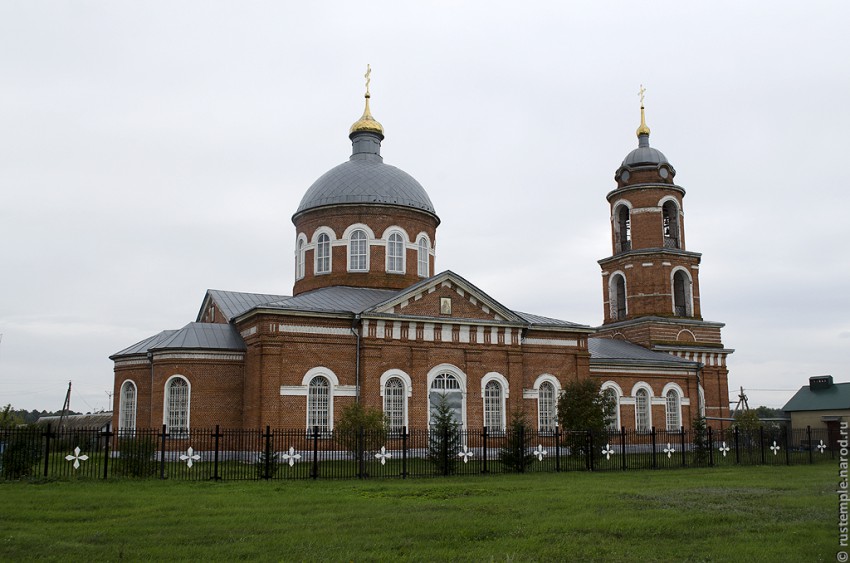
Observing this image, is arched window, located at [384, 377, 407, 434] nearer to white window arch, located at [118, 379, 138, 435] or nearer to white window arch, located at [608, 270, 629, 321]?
white window arch, located at [118, 379, 138, 435]

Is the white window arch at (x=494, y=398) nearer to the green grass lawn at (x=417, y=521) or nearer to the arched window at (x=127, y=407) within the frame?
the green grass lawn at (x=417, y=521)

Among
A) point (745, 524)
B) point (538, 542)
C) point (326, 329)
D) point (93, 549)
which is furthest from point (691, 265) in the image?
point (93, 549)

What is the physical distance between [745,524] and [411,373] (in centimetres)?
1708

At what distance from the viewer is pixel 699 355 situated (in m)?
38.2

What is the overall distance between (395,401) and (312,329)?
3989mm

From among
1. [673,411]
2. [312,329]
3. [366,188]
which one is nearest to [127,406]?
[312,329]

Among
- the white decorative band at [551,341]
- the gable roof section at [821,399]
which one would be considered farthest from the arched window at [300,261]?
the gable roof section at [821,399]

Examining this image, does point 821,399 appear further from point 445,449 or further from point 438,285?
point 445,449

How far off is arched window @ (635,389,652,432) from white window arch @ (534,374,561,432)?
6110mm

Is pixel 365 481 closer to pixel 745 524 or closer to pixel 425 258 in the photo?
pixel 745 524

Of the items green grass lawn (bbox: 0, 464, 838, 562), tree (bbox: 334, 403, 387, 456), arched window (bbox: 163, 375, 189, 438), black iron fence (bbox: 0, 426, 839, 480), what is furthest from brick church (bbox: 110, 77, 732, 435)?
green grass lawn (bbox: 0, 464, 838, 562)

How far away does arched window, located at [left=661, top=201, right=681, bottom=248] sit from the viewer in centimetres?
3844

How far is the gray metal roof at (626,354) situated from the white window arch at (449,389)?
7.78 meters

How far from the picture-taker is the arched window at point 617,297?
39.7 meters
